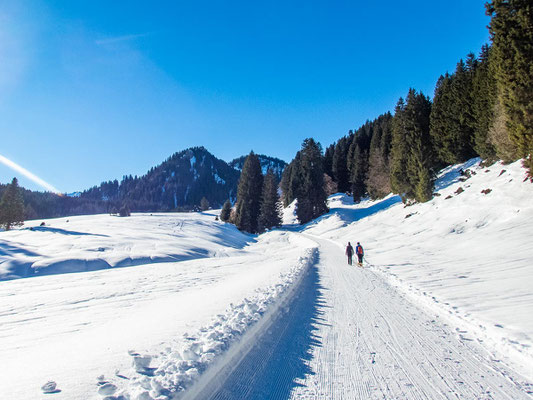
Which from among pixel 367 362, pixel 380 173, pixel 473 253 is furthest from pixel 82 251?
pixel 380 173

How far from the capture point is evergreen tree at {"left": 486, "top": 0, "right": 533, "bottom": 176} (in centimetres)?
1568

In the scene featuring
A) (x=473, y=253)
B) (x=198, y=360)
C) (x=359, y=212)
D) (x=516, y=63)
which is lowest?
(x=198, y=360)

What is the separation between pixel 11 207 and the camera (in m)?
43.3

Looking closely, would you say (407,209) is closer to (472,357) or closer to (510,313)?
(510,313)

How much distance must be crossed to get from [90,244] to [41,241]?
519 centimetres

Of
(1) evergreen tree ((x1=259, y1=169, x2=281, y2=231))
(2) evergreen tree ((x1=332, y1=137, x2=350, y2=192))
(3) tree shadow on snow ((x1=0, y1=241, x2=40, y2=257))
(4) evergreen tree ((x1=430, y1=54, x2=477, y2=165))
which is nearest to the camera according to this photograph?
(3) tree shadow on snow ((x1=0, y1=241, x2=40, y2=257))

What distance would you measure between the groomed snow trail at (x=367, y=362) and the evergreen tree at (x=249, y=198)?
49855 mm

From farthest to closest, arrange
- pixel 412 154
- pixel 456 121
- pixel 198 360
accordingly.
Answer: pixel 412 154, pixel 456 121, pixel 198 360

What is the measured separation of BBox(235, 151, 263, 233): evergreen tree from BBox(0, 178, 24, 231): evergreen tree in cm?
3635

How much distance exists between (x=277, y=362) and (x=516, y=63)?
70.5 feet

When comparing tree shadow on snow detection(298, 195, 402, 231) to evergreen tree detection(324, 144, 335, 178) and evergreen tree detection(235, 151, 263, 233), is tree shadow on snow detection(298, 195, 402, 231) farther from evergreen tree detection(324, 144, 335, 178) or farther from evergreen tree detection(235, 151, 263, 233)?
evergreen tree detection(324, 144, 335, 178)

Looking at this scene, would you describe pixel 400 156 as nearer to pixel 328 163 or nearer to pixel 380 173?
pixel 380 173

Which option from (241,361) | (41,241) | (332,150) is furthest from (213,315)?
(332,150)

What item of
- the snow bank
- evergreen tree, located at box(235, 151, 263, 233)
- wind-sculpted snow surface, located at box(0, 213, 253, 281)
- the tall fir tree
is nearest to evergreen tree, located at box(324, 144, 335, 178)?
evergreen tree, located at box(235, 151, 263, 233)
